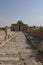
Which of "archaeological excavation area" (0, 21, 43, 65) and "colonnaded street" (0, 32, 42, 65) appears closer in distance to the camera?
"colonnaded street" (0, 32, 42, 65)

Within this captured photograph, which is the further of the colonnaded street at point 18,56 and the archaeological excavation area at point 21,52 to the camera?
the archaeological excavation area at point 21,52

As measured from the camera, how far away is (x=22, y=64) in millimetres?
6062

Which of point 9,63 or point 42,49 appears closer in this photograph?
point 9,63

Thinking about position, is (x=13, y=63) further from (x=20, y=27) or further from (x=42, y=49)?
(x=20, y=27)

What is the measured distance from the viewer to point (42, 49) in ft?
29.7

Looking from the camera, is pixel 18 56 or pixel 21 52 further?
pixel 21 52

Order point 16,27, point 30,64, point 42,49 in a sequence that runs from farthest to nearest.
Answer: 1. point 16,27
2. point 42,49
3. point 30,64

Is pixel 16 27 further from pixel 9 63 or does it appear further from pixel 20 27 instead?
pixel 9 63

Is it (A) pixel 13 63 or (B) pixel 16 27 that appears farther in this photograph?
(B) pixel 16 27

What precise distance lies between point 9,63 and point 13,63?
18 cm

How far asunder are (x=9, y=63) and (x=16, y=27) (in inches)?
2471

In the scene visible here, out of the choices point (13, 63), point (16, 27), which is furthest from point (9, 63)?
point (16, 27)

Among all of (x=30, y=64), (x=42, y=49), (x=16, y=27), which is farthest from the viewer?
(x=16, y=27)

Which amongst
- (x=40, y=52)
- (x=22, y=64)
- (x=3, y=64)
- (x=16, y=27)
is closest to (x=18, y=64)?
(x=22, y=64)
